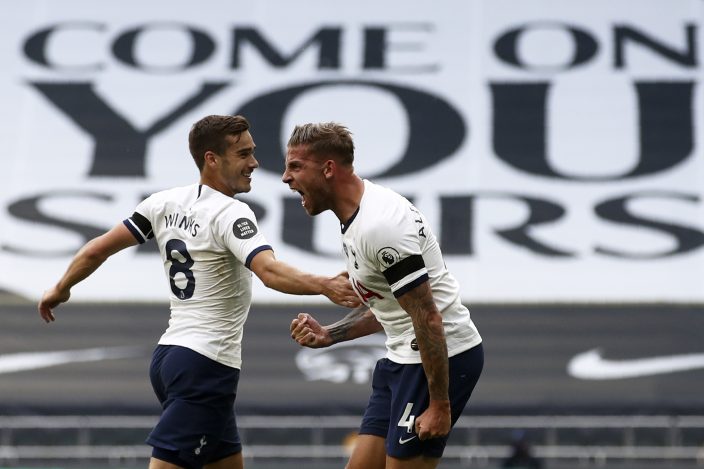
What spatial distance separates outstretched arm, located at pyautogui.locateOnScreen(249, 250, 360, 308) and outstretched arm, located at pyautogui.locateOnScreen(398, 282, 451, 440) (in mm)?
222

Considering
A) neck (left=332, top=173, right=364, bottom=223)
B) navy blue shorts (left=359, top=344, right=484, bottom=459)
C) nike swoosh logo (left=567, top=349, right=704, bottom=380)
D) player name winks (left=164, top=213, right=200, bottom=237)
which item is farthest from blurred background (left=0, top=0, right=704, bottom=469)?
neck (left=332, top=173, right=364, bottom=223)

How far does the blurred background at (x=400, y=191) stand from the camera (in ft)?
46.6

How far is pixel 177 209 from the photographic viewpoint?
5.65 metres

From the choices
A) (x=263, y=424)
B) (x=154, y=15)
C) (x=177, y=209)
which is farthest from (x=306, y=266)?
(x=177, y=209)

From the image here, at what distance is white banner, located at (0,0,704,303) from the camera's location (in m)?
15.6

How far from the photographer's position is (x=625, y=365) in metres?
14.8

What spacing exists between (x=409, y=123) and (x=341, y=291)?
11767 mm

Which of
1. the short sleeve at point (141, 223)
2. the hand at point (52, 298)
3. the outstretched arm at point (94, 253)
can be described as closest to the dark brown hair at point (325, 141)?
the short sleeve at point (141, 223)

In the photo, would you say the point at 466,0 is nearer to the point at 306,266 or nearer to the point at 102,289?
the point at 306,266

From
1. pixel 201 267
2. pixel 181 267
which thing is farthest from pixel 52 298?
pixel 201 267

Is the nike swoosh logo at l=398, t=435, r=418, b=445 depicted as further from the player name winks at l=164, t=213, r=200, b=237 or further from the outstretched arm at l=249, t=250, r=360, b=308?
the player name winks at l=164, t=213, r=200, b=237

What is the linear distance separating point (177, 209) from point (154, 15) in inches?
483

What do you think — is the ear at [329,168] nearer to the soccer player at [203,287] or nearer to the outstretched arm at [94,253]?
the soccer player at [203,287]

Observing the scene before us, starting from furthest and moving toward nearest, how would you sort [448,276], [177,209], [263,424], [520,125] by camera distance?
[520,125] → [263,424] → [177,209] → [448,276]
